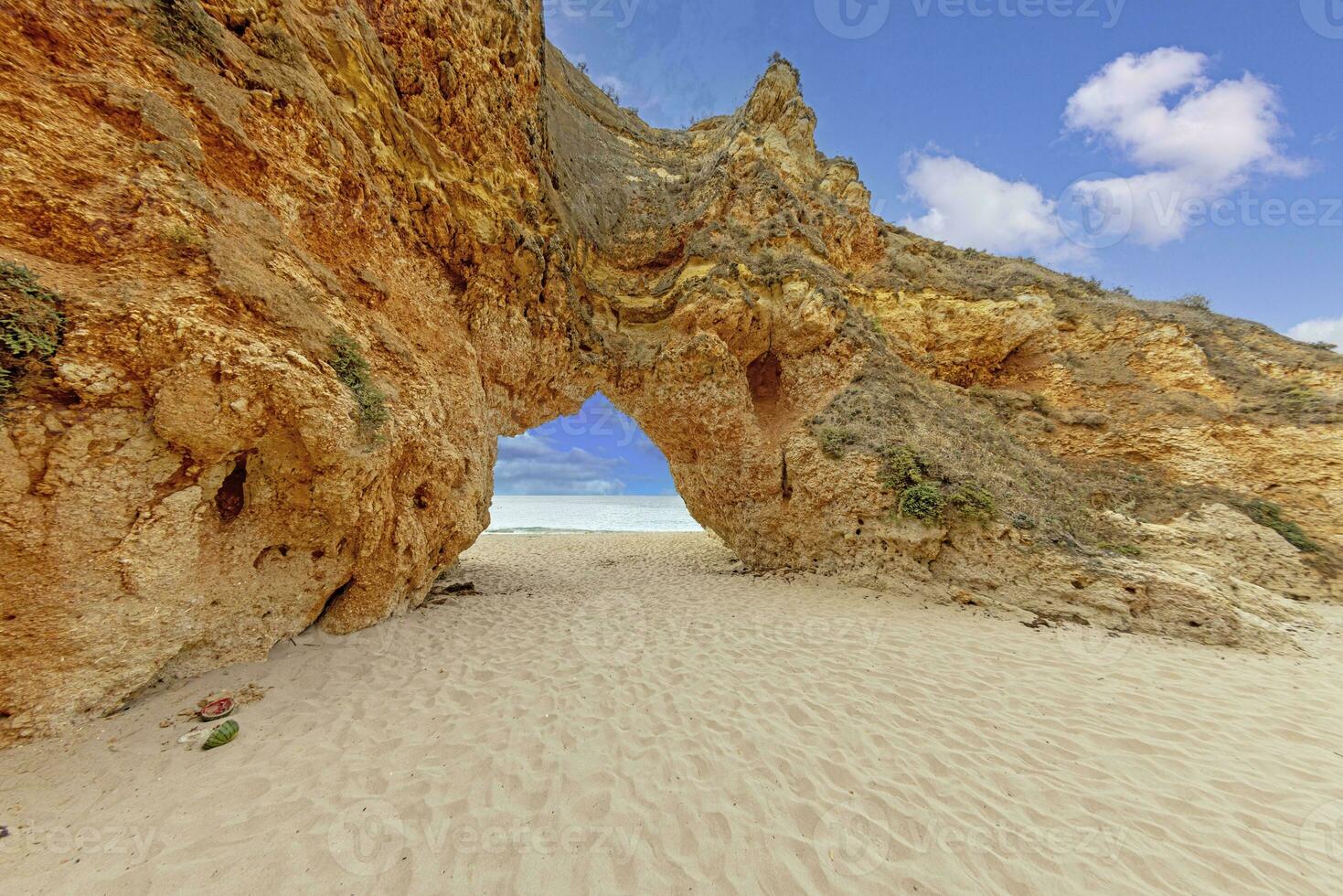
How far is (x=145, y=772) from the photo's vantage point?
303 cm

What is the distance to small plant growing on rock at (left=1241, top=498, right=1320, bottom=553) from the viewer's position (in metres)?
8.27

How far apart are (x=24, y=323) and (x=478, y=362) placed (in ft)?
15.4

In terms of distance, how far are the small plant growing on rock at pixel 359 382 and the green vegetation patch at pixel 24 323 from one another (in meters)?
1.77

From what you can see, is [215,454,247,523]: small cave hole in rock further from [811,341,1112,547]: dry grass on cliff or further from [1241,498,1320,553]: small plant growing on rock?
[1241,498,1320,553]: small plant growing on rock

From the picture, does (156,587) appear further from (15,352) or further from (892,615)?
(892,615)

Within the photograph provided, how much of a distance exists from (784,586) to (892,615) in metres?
2.30

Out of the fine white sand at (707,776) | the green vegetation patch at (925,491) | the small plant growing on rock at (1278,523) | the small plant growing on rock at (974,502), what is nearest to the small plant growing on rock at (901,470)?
the green vegetation patch at (925,491)

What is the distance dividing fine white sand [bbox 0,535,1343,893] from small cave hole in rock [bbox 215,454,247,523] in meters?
1.70

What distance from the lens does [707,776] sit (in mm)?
3305

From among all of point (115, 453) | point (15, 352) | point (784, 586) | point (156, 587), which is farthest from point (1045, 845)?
point (15, 352)

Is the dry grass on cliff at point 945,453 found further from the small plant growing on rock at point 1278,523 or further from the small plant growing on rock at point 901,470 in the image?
the small plant growing on rock at point 1278,523

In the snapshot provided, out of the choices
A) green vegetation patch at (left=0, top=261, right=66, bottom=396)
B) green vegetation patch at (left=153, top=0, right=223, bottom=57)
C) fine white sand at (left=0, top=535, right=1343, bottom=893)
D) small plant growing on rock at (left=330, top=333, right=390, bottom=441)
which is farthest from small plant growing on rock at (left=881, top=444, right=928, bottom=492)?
green vegetation patch at (left=153, top=0, right=223, bottom=57)

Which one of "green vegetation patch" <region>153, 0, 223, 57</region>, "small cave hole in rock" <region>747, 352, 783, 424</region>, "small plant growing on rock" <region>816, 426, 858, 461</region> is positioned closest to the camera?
"green vegetation patch" <region>153, 0, 223, 57</region>

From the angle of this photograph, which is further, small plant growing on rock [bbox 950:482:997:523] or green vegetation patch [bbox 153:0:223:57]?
small plant growing on rock [bbox 950:482:997:523]
